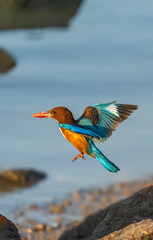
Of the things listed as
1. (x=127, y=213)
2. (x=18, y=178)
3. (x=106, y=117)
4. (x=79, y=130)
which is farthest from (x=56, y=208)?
(x=79, y=130)

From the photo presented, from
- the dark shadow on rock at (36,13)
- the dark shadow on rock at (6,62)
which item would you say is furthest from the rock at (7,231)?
the dark shadow on rock at (36,13)

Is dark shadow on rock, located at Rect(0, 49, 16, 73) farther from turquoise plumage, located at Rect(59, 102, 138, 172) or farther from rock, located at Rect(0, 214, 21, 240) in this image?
turquoise plumage, located at Rect(59, 102, 138, 172)

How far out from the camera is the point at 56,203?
25.7 feet

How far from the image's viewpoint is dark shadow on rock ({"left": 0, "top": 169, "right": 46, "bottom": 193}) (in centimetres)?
836

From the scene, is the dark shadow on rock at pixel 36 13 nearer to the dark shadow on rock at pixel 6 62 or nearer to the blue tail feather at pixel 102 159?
the dark shadow on rock at pixel 6 62

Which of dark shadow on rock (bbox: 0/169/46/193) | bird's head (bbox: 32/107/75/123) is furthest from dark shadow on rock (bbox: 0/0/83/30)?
bird's head (bbox: 32/107/75/123)

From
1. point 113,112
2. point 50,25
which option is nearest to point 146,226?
point 113,112

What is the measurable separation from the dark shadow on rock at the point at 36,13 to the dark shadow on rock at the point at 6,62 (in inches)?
69.1

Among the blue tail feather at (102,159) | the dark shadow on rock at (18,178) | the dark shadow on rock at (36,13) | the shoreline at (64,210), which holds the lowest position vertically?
the blue tail feather at (102,159)

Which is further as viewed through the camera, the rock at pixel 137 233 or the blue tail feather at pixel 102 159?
the rock at pixel 137 233

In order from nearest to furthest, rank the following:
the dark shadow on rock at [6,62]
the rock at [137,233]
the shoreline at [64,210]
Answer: the rock at [137,233], the shoreline at [64,210], the dark shadow on rock at [6,62]

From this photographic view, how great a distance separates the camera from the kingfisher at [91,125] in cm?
348

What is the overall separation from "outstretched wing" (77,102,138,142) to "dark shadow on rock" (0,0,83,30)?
10.2 metres

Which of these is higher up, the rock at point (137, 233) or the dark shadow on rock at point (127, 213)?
the dark shadow on rock at point (127, 213)
